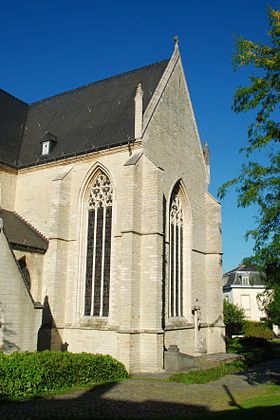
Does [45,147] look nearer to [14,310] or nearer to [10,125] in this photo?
[10,125]

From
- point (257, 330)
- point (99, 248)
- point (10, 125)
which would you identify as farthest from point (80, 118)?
point (257, 330)

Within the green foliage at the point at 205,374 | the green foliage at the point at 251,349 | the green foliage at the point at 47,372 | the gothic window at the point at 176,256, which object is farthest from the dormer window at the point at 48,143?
the green foliage at the point at 251,349

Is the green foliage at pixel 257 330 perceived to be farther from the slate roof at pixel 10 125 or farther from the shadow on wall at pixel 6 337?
the shadow on wall at pixel 6 337

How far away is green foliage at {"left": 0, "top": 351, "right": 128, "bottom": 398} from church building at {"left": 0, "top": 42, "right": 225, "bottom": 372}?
1.47m

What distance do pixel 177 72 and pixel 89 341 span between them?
13.5 meters

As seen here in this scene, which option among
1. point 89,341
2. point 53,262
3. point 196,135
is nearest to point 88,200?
point 53,262

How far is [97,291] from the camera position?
57.6 feet

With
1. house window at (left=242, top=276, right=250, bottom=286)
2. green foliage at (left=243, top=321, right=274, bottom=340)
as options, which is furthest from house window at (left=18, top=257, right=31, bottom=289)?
house window at (left=242, top=276, right=250, bottom=286)

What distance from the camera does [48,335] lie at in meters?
16.9

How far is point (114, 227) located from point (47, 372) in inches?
289

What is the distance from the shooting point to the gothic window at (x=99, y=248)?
1741 cm

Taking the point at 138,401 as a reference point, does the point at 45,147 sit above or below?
above

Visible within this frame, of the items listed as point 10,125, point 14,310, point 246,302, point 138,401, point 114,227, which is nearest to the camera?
point 138,401

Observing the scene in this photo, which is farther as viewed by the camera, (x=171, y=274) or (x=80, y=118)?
(x=80, y=118)
